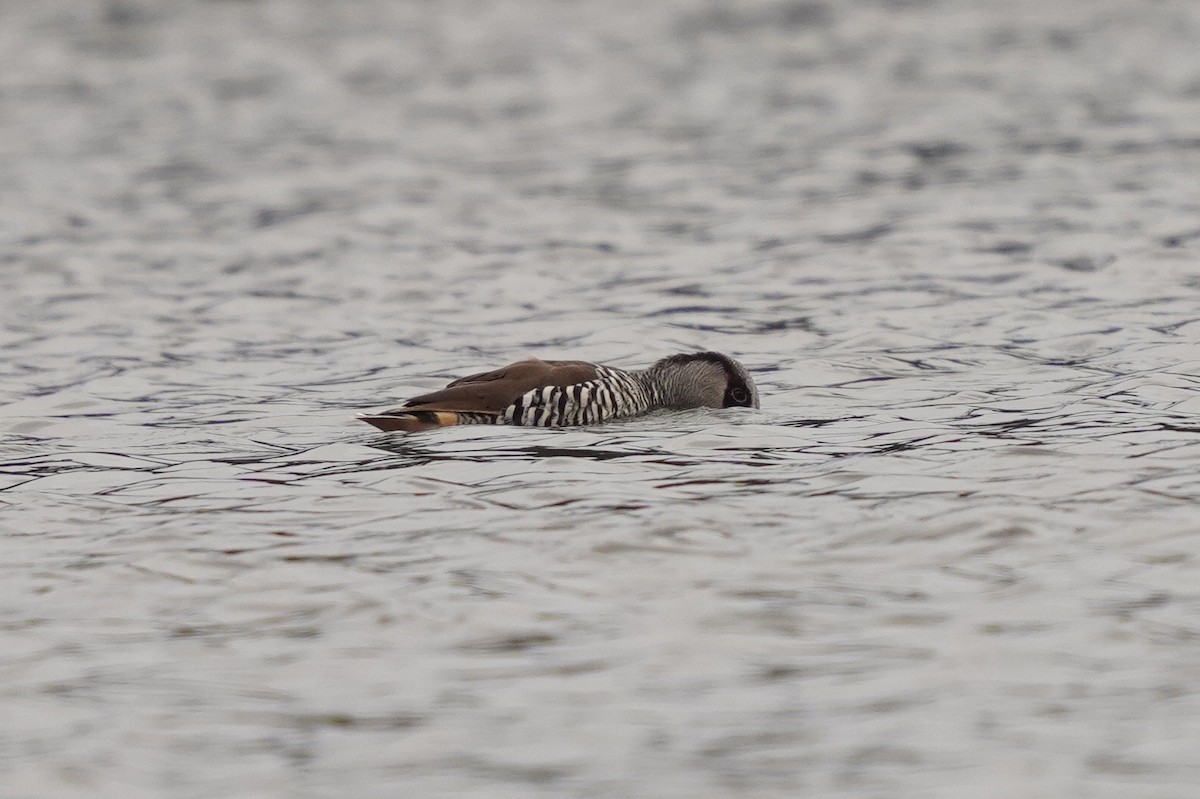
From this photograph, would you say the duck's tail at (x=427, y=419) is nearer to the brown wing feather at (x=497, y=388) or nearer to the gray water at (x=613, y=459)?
the brown wing feather at (x=497, y=388)

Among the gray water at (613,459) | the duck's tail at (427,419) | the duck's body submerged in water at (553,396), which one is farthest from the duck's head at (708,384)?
the duck's tail at (427,419)

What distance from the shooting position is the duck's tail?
1248cm

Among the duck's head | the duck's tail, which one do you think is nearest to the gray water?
the duck's head

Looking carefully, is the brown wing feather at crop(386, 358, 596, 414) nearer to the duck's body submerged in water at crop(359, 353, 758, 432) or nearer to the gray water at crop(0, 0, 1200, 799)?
the duck's body submerged in water at crop(359, 353, 758, 432)

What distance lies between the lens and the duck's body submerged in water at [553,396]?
41.2 ft

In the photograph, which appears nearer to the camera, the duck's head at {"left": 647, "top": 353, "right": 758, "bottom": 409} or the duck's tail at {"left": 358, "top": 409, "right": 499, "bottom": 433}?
the duck's tail at {"left": 358, "top": 409, "right": 499, "bottom": 433}

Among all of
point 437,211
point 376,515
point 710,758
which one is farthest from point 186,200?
point 710,758

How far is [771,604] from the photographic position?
8.63m

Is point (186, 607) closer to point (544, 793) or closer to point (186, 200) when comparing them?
point (544, 793)

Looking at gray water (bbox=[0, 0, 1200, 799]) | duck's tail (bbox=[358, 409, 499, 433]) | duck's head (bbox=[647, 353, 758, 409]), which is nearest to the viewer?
gray water (bbox=[0, 0, 1200, 799])

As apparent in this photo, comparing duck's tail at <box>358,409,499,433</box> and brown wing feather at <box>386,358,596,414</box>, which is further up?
brown wing feather at <box>386,358,596,414</box>

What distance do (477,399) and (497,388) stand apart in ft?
0.54

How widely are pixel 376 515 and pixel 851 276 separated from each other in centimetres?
992

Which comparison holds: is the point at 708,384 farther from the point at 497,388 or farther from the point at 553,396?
the point at 497,388
